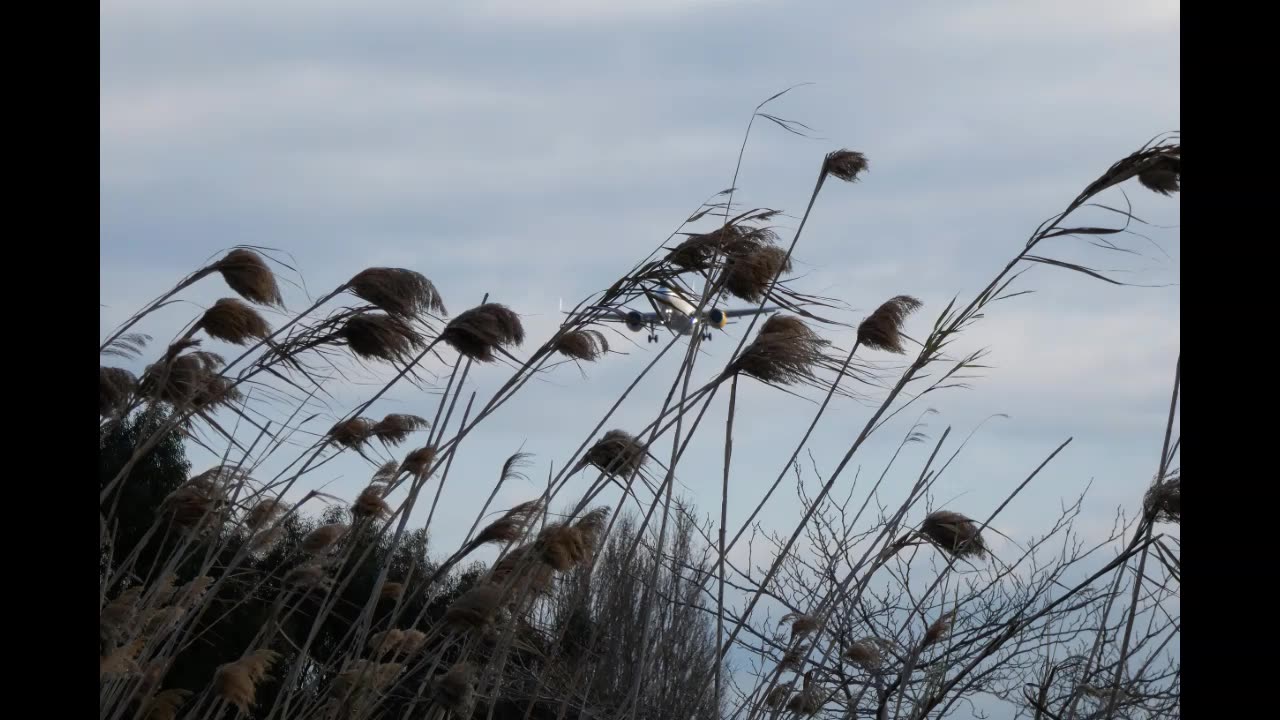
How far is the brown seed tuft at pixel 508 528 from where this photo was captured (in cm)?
270

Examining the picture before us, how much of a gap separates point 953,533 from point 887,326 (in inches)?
21.8

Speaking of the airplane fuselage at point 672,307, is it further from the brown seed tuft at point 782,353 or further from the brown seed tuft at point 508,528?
the brown seed tuft at point 508,528

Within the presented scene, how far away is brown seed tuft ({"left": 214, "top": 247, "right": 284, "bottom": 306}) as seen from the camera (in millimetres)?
2477

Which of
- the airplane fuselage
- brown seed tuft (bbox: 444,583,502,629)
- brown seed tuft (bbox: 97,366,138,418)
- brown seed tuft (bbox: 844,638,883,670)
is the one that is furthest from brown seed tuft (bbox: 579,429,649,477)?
brown seed tuft (bbox: 844,638,883,670)

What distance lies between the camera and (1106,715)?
2.56 metres

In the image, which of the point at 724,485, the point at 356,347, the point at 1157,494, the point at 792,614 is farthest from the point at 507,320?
the point at 792,614

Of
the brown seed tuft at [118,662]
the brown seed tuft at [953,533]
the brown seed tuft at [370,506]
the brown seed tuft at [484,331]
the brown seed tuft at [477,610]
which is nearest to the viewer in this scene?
the brown seed tuft at [118,662]

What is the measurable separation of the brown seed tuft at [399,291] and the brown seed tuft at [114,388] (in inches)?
25.1

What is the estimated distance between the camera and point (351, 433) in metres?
3.01

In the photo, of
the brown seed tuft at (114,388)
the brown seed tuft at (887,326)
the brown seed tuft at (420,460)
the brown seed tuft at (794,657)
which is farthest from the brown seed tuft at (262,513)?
the brown seed tuft at (887,326)

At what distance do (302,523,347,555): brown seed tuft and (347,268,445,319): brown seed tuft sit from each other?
→ 1025 mm

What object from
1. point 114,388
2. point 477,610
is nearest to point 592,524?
point 477,610
